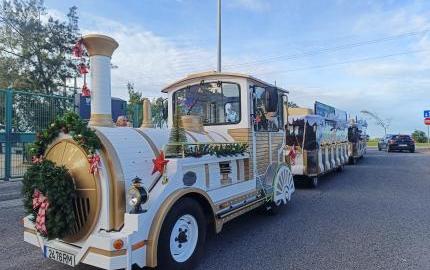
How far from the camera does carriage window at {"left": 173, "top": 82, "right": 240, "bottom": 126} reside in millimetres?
6207

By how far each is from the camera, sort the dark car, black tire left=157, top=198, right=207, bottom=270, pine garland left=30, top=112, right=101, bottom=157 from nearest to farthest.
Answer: pine garland left=30, top=112, right=101, bottom=157 → black tire left=157, top=198, right=207, bottom=270 → the dark car

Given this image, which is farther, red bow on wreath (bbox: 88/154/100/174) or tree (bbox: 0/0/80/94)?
tree (bbox: 0/0/80/94)

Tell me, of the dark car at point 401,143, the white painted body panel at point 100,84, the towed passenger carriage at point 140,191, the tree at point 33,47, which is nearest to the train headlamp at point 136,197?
the towed passenger carriage at point 140,191

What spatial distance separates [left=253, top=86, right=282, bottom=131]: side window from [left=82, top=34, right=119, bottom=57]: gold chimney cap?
114 inches

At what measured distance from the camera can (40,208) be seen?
3.71 meters

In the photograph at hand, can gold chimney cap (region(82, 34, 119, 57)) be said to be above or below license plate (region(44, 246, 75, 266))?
above

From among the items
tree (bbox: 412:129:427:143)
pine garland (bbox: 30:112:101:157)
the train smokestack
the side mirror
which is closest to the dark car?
tree (bbox: 412:129:427:143)

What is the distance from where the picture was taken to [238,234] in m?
5.78

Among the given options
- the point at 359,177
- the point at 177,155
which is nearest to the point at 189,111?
the point at 177,155

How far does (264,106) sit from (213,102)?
922 mm

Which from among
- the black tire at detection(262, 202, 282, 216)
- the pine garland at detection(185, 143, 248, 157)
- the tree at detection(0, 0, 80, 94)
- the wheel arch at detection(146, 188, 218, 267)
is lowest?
the black tire at detection(262, 202, 282, 216)

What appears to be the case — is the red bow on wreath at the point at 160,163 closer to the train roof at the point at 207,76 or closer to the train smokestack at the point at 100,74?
the train smokestack at the point at 100,74

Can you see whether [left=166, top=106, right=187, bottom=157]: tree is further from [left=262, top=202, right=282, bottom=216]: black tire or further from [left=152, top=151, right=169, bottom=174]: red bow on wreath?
[left=262, top=202, right=282, bottom=216]: black tire

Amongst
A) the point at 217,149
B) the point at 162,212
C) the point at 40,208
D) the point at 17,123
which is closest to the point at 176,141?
the point at 217,149
